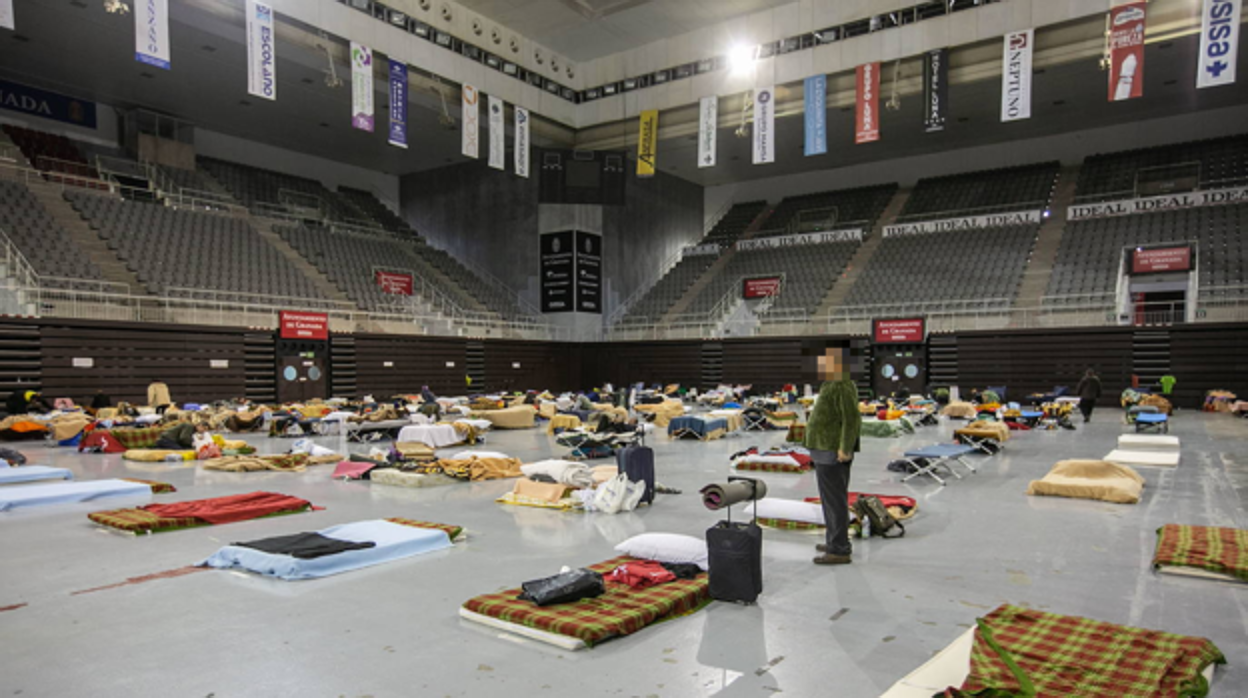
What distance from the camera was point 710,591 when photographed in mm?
4121

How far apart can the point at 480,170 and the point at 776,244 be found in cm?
1246

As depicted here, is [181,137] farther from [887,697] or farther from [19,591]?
[887,697]

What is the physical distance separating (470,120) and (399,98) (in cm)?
218

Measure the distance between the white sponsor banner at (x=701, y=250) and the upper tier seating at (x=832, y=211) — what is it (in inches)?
86.6

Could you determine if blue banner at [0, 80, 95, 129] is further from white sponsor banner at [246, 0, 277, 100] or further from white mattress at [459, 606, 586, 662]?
white mattress at [459, 606, 586, 662]

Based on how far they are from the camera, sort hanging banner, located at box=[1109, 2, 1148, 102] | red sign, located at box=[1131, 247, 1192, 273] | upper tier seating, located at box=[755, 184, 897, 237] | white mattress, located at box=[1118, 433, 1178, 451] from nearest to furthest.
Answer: white mattress, located at box=[1118, 433, 1178, 451] < hanging banner, located at box=[1109, 2, 1148, 102] < red sign, located at box=[1131, 247, 1192, 273] < upper tier seating, located at box=[755, 184, 897, 237]

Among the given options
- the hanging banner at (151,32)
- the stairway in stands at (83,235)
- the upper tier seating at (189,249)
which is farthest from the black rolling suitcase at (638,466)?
the stairway in stands at (83,235)

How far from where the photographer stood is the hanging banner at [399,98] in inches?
803

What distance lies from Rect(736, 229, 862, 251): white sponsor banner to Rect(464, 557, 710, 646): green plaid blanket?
89.6 feet

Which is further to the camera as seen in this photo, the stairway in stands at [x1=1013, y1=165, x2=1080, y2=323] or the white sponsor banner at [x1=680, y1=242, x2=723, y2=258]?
the white sponsor banner at [x1=680, y1=242, x2=723, y2=258]

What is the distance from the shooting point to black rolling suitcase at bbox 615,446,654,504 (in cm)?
689

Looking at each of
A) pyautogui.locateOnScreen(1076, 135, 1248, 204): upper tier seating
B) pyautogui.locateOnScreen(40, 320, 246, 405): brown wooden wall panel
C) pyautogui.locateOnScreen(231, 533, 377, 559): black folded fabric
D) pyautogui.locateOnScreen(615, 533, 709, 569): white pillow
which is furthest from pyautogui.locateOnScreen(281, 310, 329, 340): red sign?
pyautogui.locateOnScreen(1076, 135, 1248, 204): upper tier seating

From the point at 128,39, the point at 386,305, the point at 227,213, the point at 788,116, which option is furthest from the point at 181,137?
the point at 788,116

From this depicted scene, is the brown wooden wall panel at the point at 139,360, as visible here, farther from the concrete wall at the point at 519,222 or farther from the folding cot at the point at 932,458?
the folding cot at the point at 932,458
